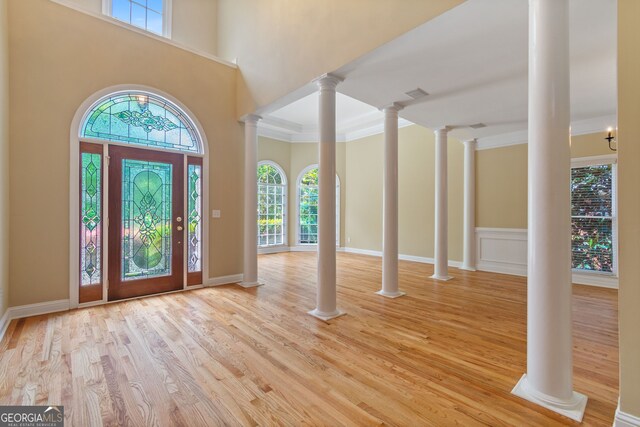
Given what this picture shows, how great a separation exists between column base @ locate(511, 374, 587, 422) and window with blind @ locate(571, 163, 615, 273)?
3.79 metres

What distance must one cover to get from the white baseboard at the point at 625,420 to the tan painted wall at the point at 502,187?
4.73 m

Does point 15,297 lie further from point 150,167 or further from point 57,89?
point 57,89

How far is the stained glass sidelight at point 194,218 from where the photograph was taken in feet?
15.0

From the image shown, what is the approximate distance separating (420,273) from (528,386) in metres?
3.85

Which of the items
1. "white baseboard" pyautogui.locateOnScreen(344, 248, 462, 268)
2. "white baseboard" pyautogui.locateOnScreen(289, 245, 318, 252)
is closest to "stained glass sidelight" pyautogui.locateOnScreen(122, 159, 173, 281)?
"white baseboard" pyautogui.locateOnScreen(289, 245, 318, 252)

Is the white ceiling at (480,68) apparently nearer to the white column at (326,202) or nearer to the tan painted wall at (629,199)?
the white column at (326,202)

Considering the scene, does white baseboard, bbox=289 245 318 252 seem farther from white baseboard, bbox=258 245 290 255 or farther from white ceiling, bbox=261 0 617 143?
white ceiling, bbox=261 0 617 143

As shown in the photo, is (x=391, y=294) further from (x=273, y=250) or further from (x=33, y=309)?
(x=273, y=250)

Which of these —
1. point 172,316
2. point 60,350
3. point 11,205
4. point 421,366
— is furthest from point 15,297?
point 421,366

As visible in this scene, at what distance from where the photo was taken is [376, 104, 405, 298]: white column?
13.7ft

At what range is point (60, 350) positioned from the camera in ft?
8.28

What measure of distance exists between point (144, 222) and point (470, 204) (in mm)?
5996

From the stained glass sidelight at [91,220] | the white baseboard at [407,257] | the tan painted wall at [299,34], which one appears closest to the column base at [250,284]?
the stained glass sidelight at [91,220]

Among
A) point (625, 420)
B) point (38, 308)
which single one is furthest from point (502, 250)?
point (38, 308)
